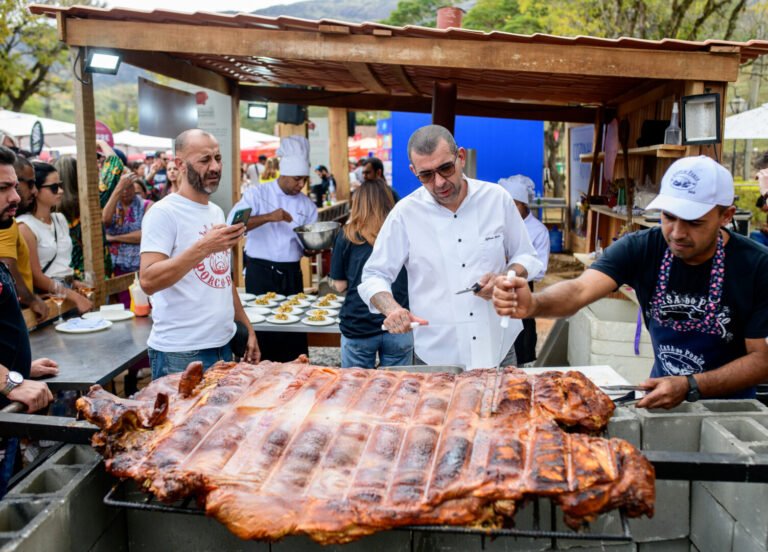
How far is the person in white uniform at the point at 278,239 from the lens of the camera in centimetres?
677

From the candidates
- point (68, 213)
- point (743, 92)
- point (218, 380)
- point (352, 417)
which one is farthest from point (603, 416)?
point (743, 92)

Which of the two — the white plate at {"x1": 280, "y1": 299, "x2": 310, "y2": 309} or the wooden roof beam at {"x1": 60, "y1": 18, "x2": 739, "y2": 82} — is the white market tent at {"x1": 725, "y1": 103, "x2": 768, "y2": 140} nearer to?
the wooden roof beam at {"x1": 60, "y1": 18, "x2": 739, "y2": 82}

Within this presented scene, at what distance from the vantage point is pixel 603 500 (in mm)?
1631

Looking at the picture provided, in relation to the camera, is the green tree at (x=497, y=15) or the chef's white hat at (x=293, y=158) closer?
the chef's white hat at (x=293, y=158)

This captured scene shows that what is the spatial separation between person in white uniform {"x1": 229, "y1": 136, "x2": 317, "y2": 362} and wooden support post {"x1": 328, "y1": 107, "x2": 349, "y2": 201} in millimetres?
5988

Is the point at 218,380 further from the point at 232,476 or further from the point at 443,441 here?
the point at 443,441

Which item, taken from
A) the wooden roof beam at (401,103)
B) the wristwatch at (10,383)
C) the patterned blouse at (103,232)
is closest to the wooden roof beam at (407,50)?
the patterned blouse at (103,232)

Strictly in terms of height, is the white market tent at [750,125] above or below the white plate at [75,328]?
above

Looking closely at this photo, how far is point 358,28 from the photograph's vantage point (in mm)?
5434

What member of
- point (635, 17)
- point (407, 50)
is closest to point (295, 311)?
point (407, 50)

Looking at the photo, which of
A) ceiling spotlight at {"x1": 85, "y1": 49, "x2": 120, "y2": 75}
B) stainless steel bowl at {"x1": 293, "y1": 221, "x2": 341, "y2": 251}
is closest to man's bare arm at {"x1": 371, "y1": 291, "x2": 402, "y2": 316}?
stainless steel bowl at {"x1": 293, "y1": 221, "x2": 341, "y2": 251}

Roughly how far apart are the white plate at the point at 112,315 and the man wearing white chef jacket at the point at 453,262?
253 centimetres

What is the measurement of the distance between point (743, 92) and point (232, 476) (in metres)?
59.0

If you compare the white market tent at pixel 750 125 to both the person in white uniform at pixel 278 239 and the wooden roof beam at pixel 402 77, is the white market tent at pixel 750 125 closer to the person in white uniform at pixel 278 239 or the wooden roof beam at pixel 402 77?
the wooden roof beam at pixel 402 77
